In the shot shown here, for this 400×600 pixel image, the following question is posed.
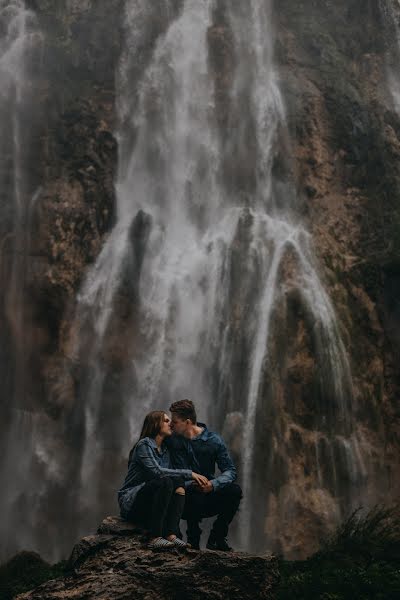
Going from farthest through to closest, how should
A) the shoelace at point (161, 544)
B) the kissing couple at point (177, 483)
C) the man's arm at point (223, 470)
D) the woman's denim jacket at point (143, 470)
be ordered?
the man's arm at point (223, 470), the woman's denim jacket at point (143, 470), the kissing couple at point (177, 483), the shoelace at point (161, 544)

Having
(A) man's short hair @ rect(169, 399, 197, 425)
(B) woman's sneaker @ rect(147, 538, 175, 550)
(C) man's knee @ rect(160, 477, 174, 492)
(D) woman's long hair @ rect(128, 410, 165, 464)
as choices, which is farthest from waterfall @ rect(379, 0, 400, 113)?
(B) woman's sneaker @ rect(147, 538, 175, 550)

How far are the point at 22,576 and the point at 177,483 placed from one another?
4.14m

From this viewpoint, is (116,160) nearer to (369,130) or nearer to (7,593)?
(369,130)

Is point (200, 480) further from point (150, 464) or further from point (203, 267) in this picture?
point (203, 267)

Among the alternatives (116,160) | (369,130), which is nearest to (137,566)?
(116,160)

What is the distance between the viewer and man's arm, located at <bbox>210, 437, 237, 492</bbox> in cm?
673

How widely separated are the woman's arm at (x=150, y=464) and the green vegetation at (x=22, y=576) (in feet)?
6.78

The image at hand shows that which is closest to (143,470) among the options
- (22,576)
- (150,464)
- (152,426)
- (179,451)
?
(150,464)

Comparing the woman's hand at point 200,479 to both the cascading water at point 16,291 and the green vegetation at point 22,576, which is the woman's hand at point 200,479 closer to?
the green vegetation at point 22,576

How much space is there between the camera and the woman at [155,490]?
6406 mm

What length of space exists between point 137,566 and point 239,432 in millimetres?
11219

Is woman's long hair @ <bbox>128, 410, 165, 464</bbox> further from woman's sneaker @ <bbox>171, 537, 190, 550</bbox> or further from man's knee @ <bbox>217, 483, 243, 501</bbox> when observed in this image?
woman's sneaker @ <bbox>171, 537, 190, 550</bbox>

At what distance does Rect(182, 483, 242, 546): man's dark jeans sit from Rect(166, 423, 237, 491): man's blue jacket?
0.28 meters

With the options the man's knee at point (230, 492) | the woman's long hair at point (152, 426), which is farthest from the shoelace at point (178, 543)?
the woman's long hair at point (152, 426)
